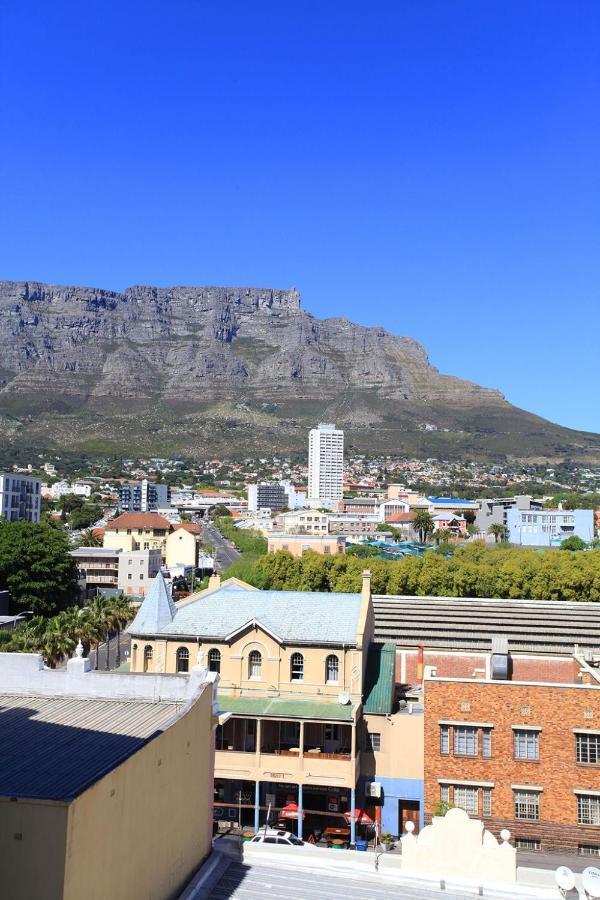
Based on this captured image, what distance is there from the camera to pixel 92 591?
306ft

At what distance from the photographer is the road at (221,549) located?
384 ft

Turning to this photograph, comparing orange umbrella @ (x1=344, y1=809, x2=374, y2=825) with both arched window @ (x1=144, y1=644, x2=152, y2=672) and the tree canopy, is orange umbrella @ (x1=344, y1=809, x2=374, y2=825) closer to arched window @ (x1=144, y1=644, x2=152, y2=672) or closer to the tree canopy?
arched window @ (x1=144, y1=644, x2=152, y2=672)

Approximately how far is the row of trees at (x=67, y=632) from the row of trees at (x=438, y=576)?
805 inches

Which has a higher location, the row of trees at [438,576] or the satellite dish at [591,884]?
the row of trees at [438,576]

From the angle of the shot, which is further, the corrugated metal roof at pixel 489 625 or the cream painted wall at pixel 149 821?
the corrugated metal roof at pixel 489 625

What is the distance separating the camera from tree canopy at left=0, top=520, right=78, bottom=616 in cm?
6562

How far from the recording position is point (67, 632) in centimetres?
4525

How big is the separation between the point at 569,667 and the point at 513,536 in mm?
120628

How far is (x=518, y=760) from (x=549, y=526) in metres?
131

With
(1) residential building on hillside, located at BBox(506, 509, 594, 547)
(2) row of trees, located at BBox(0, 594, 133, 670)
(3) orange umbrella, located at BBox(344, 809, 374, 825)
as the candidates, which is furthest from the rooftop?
(1) residential building on hillside, located at BBox(506, 509, 594, 547)

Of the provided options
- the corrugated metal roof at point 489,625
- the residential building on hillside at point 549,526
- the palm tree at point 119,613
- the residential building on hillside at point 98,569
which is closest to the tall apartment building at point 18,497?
the residential building on hillside at point 98,569

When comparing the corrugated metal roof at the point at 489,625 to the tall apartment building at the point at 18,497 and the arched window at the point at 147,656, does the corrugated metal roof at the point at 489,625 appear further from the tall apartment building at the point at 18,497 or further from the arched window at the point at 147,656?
the tall apartment building at the point at 18,497

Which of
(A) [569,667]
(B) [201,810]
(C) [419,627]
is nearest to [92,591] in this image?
(C) [419,627]

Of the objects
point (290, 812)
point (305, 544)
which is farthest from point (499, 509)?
point (290, 812)
